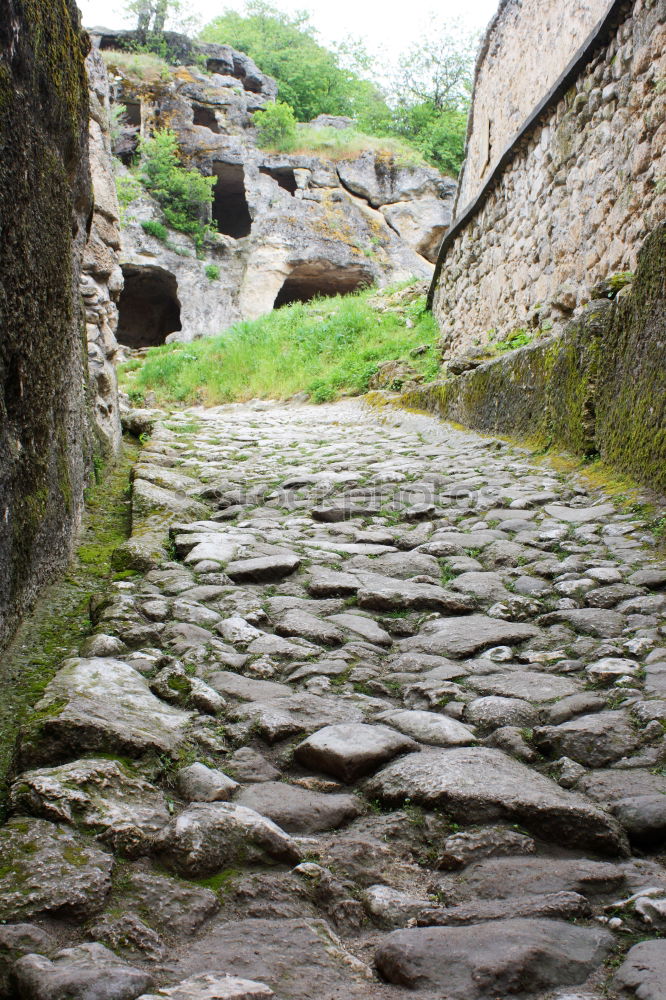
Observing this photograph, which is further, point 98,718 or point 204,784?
point 98,718

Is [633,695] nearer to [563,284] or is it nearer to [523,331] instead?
[563,284]

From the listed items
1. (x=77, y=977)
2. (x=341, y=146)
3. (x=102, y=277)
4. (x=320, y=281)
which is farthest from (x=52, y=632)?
(x=341, y=146)

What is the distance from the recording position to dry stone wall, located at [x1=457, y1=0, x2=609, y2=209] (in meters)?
7.42

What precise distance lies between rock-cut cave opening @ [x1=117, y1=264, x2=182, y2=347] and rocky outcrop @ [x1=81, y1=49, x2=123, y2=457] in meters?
17.0

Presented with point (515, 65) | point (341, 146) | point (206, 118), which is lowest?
point (515, 65)

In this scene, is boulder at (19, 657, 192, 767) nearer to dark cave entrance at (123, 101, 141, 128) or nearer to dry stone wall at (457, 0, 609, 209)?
dry stone wall at (457, 0, 609, 209)

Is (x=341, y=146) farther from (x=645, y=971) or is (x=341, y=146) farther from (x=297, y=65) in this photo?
(x=645, y=971)

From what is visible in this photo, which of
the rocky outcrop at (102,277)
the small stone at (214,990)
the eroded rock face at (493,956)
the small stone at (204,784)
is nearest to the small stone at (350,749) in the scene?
the small stone at (204,784)

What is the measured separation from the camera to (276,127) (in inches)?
958

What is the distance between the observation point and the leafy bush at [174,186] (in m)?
21.2

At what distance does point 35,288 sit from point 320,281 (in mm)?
22146

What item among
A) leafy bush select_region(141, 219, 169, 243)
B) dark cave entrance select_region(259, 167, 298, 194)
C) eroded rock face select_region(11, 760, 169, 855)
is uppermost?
dark cave entrance select_region(259, 167, 298, 194)

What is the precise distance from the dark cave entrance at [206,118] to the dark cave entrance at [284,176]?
99.2 inches

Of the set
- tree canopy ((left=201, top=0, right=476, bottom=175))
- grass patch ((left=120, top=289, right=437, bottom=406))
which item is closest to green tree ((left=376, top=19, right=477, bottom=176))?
tree canopy ((left=201, top=0, right=476, bottom=175))
